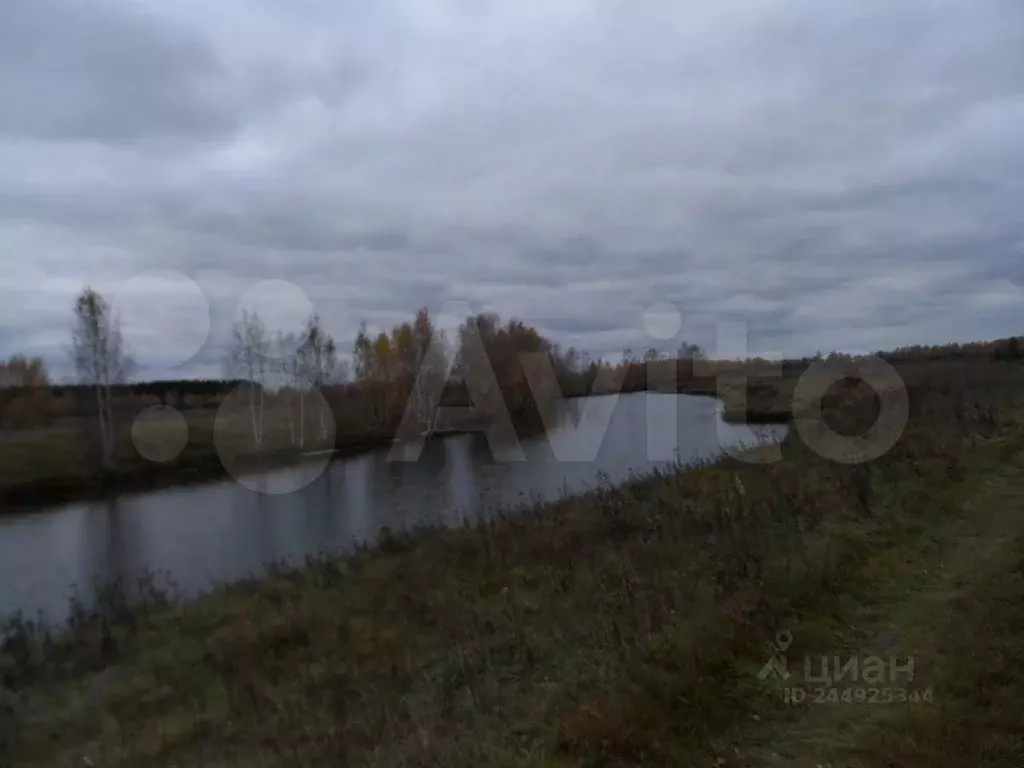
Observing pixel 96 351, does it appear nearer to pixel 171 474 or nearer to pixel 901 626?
pixel 171 474

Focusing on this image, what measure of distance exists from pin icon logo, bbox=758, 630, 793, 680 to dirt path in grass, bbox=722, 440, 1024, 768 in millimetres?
77

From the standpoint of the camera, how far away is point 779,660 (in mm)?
4695

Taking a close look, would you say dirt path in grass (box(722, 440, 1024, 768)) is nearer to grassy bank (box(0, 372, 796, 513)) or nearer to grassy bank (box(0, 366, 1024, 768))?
grassy bank (box(0, 366, 1024, 768))

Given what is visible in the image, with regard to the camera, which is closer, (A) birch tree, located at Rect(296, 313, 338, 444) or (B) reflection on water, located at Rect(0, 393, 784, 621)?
(B) reflection on water, located at Rect(0, 393, 784, 621)

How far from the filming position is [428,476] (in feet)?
91.2

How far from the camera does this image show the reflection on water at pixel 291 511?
16688 mm

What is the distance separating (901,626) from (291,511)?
65.6 ft

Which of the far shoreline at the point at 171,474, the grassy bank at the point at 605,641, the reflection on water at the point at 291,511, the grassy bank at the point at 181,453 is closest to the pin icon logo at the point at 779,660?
the grassy bank at the point at 605,641

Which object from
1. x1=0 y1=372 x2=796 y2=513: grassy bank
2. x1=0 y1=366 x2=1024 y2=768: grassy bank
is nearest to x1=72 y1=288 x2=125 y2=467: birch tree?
x1=0 y1=372 x2=796 y2=513: grassy bank

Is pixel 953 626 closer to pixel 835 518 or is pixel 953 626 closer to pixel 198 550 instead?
pixel 835 518

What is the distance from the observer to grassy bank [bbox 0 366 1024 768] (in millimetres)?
4008

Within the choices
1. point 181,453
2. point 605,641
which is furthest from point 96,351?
point 605,641

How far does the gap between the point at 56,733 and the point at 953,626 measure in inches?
294

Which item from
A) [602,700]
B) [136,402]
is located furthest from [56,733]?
[136,402]
